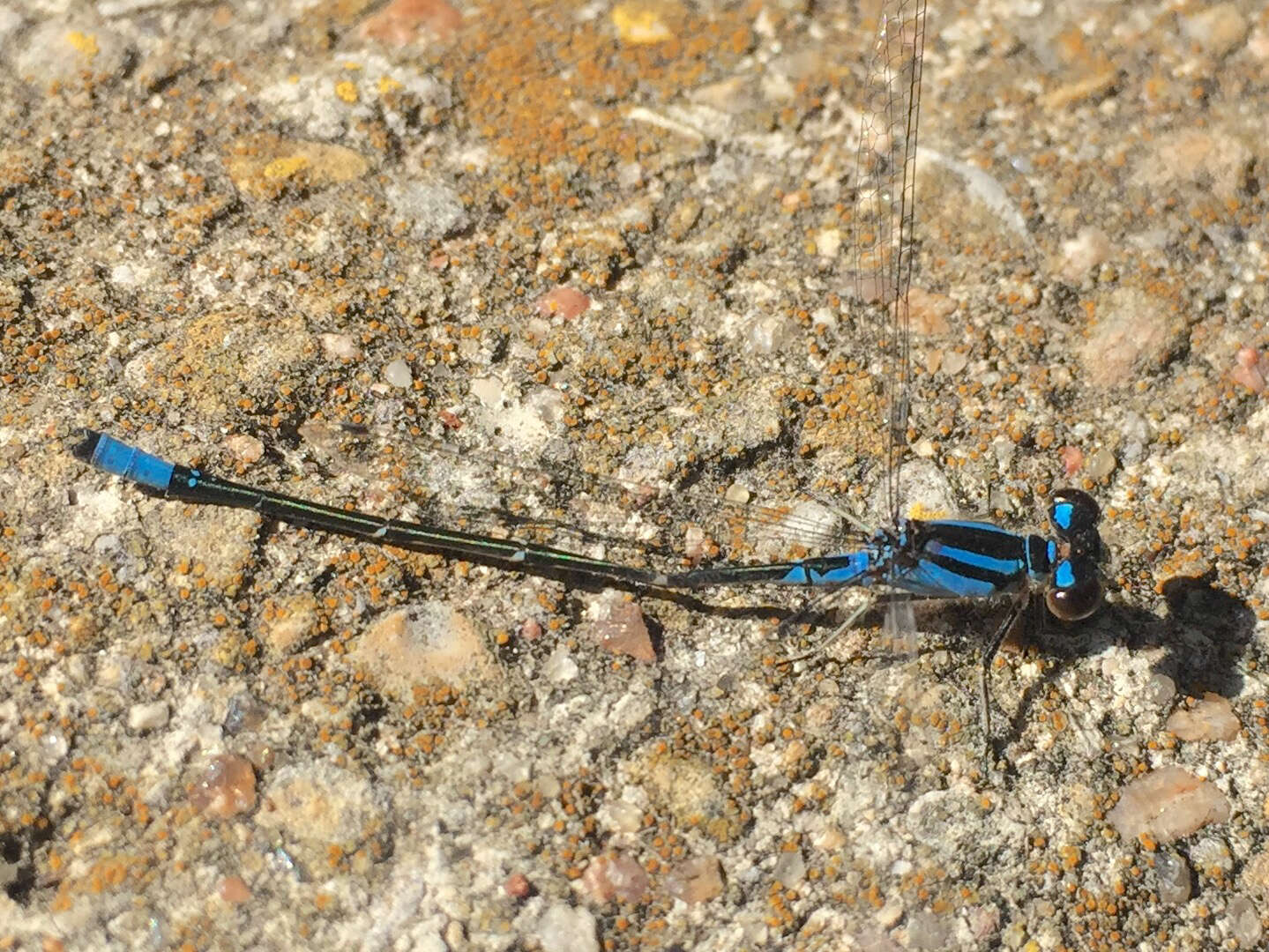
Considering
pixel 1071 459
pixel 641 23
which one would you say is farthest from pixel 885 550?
pixel 641 23

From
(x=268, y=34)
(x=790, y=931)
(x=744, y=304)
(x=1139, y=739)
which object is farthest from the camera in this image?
(x=268, y=34)

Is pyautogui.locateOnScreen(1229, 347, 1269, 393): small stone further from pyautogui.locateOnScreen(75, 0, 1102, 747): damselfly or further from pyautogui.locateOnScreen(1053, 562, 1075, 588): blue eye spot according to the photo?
pyautogui.locateOnScreen(1053, 562, 1075, 588): blue eye spot

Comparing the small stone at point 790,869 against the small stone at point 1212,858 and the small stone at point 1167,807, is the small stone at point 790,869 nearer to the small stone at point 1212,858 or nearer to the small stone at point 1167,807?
the small stone at point 1167,807

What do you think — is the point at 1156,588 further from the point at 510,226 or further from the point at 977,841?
the point at 510,226

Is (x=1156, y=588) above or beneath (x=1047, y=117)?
beneath

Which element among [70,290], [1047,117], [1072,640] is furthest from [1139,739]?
[70,290]

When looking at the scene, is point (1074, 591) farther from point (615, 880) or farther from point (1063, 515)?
point (615, 880)

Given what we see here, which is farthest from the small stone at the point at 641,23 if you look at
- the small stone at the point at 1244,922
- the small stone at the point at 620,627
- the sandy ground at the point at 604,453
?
the small stone at the point at 1244,922
